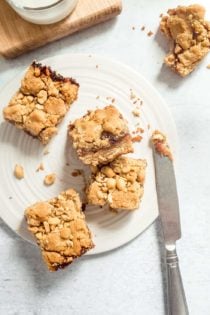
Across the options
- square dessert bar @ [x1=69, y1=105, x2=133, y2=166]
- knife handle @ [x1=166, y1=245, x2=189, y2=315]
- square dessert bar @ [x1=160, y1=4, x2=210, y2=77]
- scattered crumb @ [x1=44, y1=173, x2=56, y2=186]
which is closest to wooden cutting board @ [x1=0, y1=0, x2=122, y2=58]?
square dessert bar @ [x1=160, y1=4, x2=210, y2=77]

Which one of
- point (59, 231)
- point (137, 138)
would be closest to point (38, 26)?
point (137, 138)

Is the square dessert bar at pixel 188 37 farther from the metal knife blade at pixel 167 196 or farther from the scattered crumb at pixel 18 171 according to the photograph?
the scattered crumb at pixel 18 171

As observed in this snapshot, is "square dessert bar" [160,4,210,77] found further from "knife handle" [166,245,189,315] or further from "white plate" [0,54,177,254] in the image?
"knife handle" [166,245,189,315]

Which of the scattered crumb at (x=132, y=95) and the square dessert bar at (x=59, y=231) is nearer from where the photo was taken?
the square dessert bar at (x=59, y=231)

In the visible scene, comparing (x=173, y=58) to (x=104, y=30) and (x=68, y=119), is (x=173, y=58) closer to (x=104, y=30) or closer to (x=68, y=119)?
(x=104, y=30)

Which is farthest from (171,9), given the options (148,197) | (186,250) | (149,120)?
(186,250)

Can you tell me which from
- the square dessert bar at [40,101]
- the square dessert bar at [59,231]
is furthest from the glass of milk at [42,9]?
the square dessert bar at [59,231]
